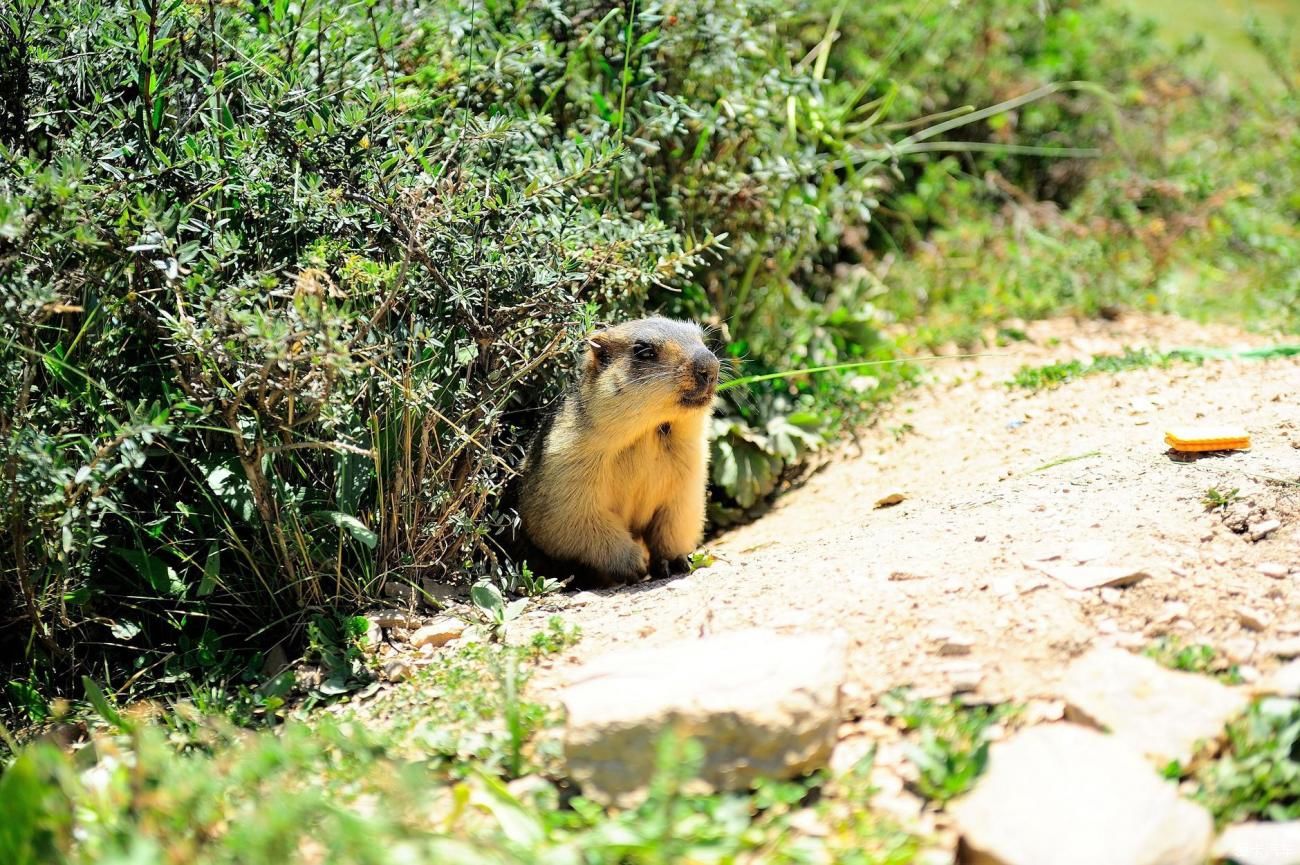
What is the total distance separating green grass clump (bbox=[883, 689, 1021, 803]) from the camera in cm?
319

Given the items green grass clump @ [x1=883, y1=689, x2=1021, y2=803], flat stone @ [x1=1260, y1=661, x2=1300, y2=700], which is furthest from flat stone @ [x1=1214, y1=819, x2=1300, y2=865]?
green grass clump @ [x1=883, y1=689, x2=1021, y2=803]

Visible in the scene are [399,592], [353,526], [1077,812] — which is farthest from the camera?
[399,592]

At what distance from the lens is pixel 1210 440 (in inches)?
201

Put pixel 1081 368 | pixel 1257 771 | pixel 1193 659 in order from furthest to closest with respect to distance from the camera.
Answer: pixel 1081 368 → pixel 1193 659 → pixel 1257 771

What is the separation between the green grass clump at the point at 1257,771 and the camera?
3.09 m

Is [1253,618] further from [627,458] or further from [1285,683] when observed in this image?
[627,458]

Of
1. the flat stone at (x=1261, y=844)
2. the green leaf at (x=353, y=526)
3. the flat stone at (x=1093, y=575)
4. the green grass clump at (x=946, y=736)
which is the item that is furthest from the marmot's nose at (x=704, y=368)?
the flat stone at (x=1261, y=844)

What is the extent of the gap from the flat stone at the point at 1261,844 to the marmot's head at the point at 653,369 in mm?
3008

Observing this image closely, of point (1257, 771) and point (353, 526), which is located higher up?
point (353, 526)

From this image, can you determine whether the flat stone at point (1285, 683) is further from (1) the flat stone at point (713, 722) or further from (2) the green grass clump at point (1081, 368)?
(2) the green grass clump at point (1081, 368)

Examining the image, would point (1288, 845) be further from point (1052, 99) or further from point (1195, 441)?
point (1052, 99)

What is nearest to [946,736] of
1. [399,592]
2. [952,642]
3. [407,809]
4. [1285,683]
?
[952,642]

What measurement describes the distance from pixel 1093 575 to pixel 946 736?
1.04m

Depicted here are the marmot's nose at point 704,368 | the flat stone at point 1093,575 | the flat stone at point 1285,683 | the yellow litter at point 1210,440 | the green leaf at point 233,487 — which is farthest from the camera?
the marmot's nose at point 704,368
